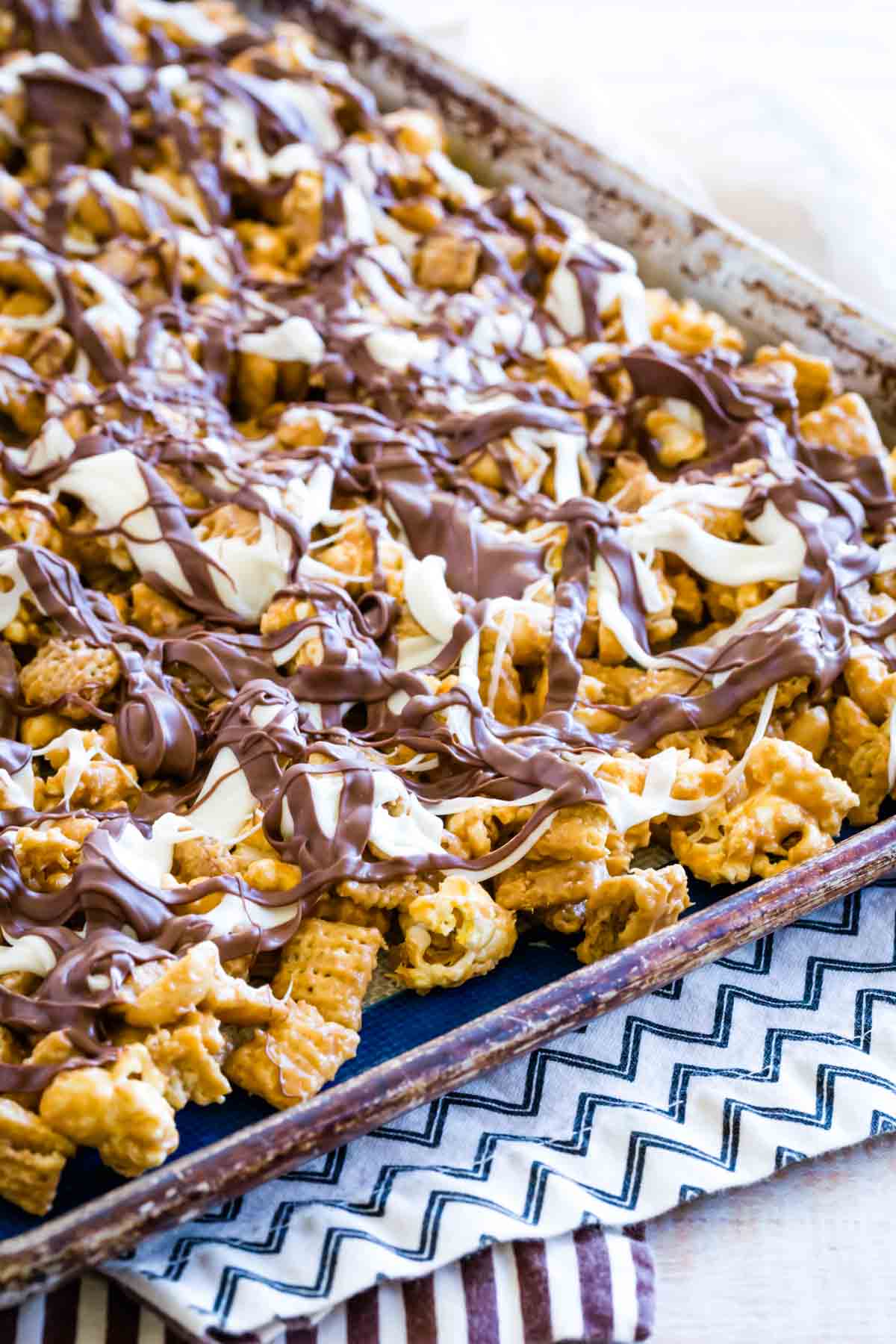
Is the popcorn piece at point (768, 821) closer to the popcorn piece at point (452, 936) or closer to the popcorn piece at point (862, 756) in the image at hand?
the popcorn piece at point (862, 756)

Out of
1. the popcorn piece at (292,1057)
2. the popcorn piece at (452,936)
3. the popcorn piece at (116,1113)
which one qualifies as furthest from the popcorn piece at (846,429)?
the popcorn piece at (116,1113)

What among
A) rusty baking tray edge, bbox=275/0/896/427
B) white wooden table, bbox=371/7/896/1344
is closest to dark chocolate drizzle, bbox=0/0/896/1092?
rusty baking tray edge, bbox=275/0/896/427

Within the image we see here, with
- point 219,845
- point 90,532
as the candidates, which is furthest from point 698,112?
point 219,845

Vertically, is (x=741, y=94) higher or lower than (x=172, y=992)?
higher

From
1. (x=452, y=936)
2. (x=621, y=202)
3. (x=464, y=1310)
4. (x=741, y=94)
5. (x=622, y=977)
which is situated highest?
(x=741, y=94)

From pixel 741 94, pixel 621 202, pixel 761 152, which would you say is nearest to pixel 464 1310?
pixel 621 202

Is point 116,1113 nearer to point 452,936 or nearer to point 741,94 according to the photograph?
point 452,936

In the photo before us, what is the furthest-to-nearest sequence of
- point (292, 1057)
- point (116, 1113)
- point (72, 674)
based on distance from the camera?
1. point (72, 674)
2. point (292, 1057)
3. point (116, 1113)

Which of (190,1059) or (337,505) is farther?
(337,505)
